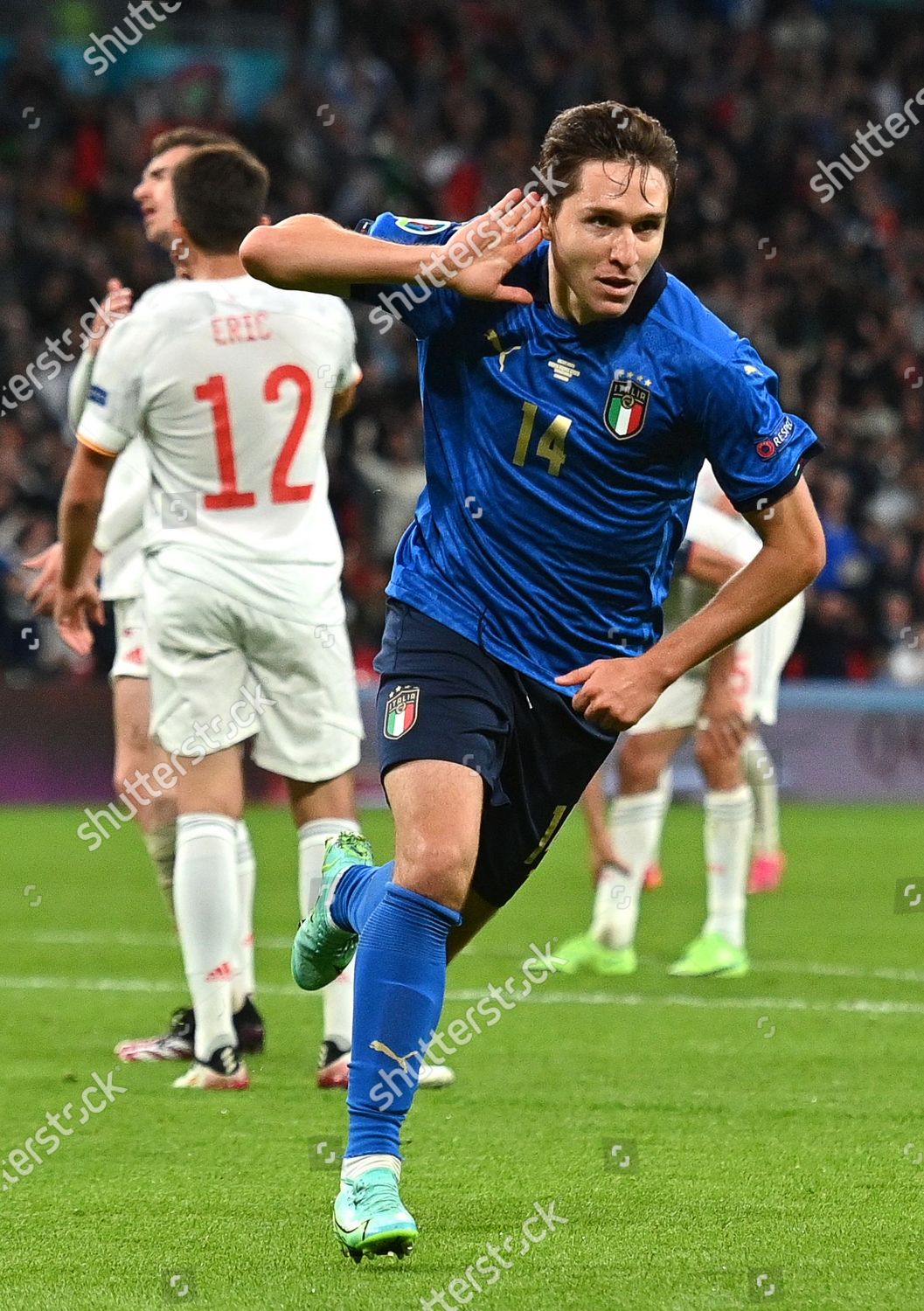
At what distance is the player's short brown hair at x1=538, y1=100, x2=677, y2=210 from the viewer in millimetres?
3889

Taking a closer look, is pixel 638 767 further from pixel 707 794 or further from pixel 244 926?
pixel 244 926

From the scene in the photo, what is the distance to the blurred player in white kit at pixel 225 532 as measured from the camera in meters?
5.63

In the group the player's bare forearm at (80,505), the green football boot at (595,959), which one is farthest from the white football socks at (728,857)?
the player's bare forearm at (80,505)

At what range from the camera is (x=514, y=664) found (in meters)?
4.08

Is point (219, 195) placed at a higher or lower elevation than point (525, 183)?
lower

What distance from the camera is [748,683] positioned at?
8.16 meters

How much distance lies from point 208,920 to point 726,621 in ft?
6.99

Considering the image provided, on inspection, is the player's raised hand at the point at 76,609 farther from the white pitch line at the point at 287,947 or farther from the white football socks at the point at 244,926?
the white pitch line at the point at 287,947

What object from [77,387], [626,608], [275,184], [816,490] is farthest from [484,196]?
[626,608]

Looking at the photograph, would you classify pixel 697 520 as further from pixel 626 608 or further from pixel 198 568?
pixel 626 608

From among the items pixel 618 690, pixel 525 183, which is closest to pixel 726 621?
pixel 618 690

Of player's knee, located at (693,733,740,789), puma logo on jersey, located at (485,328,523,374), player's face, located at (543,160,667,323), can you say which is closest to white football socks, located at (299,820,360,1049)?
puma logo on jersey, located at (485,328,523,374)

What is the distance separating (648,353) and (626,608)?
1.75ft

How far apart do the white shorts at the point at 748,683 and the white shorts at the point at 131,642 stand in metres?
2.09
